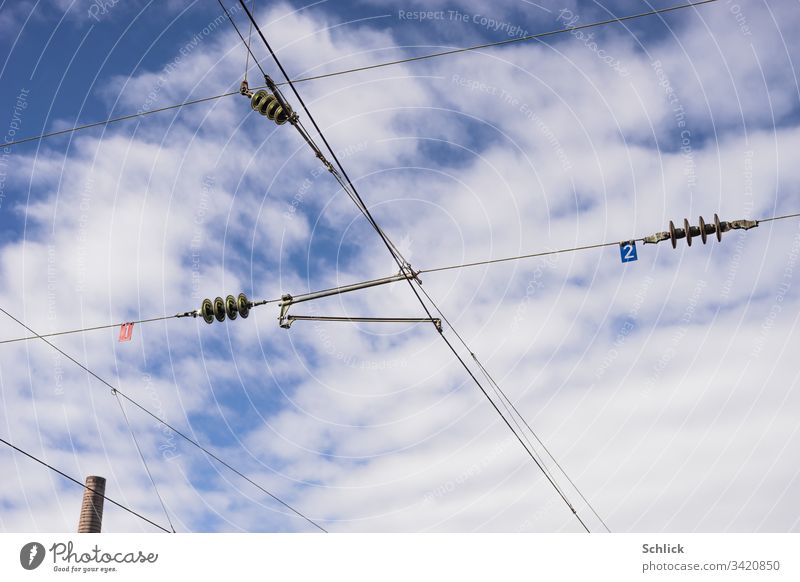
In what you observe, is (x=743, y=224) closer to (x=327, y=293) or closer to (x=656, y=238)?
(x=656, y=238)

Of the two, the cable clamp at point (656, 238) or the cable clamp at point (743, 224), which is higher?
the cable clamp at point (656, 238)

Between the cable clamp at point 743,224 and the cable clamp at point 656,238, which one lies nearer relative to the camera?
the cable clamp at point 743,224

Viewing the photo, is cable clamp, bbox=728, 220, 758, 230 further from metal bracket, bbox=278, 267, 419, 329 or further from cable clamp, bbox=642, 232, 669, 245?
metal bracket, bbox=278, 267, 419, 329

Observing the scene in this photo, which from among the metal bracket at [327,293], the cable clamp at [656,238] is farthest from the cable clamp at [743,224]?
the metal bracket at [327,293]

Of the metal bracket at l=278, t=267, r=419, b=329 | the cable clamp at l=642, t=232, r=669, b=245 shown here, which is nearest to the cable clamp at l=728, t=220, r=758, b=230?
the cable clamp at l=642, t=232, r=669, b=245

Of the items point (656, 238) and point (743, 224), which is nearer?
point (743, 224)

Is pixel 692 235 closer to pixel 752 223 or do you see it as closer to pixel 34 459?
pixel 752 223

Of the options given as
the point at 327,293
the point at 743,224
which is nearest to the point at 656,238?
the point at 743,224

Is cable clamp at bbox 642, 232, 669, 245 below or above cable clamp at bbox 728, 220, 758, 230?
above

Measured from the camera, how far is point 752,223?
36.5 feet

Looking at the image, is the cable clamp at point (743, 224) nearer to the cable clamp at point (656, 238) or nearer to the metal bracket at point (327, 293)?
the cable clamp at point (656, 238)

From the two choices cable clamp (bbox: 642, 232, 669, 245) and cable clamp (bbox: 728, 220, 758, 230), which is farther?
cable clamp (bbox: 642, 232, 669, 245)
